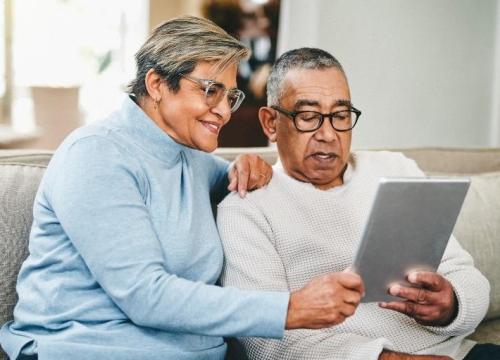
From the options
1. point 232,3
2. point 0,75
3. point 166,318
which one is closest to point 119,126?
point 166,318

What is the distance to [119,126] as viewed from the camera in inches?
54.1

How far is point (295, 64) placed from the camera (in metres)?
1.69

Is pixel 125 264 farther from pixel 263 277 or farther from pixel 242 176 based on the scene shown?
pixel 242 176

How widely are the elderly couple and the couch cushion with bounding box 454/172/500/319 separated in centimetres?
28

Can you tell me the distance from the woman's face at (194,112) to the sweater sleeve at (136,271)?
219 mm

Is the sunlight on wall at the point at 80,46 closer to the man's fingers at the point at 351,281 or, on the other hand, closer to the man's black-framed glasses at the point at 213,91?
the man's black-framed glasses at the point at 213,91

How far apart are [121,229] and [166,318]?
Result: 17cm

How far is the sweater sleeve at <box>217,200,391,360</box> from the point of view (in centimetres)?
135

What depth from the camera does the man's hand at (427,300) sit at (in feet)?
4.48

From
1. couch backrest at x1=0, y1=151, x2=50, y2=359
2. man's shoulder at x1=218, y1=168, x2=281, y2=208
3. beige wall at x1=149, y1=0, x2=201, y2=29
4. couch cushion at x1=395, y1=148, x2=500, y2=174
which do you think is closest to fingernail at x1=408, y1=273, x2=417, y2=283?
man's shoulder at x1=218, y1=168, x2=281, y2=208

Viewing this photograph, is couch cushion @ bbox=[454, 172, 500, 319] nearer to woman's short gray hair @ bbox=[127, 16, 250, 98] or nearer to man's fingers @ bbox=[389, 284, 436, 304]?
man's fingers @ bbox=[389, 284, 436, 304]

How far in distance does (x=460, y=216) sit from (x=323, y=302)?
0.98 metres

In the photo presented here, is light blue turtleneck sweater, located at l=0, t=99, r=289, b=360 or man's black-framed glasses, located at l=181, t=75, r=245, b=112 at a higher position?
man's black-framed glasses, located at l=181, t=75, r=245, b=112

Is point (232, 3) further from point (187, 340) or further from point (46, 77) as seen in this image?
point (187, 340)
